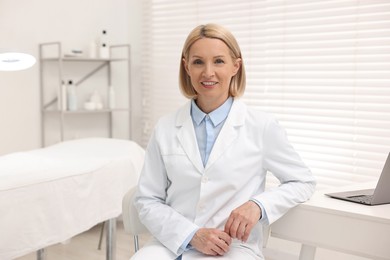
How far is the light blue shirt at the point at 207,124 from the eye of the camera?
157 cm

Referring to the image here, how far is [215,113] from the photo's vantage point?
1594 millimetres

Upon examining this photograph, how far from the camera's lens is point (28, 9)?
3584 millimetres

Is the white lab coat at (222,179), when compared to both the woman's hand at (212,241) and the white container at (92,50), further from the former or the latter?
the white container at (92,50)

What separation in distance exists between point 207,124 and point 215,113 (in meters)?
0.04

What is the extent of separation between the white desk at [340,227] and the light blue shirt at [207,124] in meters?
0.30

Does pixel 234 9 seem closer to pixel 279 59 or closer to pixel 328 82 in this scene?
pixel 279 59

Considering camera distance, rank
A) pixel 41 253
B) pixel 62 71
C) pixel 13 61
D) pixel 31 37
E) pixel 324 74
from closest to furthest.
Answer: pixel 13 61, pixel 41 253, pixel 324 74, pixel 31 37, pixel 62 71

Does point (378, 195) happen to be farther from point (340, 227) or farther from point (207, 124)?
point (207, 124)

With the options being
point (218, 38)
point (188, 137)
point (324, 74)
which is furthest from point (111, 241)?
point (324, 74)

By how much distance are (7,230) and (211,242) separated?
1.03 m

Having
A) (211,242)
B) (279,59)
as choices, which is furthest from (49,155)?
(211,242)

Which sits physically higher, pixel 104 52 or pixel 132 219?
pixel 104 52

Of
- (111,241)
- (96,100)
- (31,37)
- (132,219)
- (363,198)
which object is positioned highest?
(31,37)

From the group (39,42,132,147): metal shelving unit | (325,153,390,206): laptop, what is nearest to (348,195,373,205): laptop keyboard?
(325,153,390,206): laptop
